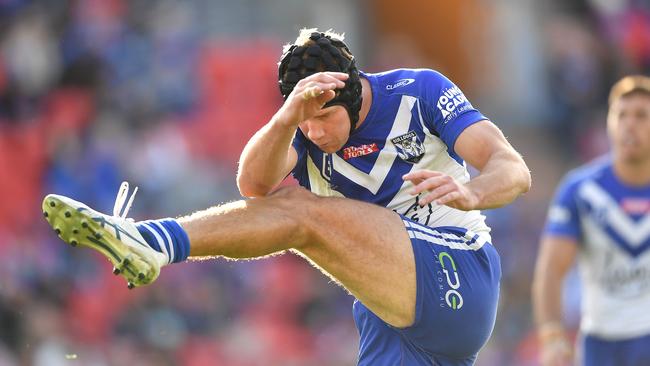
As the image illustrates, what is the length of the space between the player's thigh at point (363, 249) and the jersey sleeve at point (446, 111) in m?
0.47

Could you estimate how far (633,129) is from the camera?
29.9ft

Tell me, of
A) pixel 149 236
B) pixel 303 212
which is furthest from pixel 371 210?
pixel 149 236

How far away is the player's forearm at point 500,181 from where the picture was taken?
585cm

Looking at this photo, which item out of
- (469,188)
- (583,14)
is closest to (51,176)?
(469,188)

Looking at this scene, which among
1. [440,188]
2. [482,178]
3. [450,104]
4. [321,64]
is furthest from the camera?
[450,104]

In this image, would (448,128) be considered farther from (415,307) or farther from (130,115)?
(130,115)

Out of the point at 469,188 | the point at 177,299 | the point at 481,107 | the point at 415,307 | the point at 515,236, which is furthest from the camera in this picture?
the point at 481,107

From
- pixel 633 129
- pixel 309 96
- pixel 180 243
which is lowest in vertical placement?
pixel 633 129

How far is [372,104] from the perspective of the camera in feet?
21.3

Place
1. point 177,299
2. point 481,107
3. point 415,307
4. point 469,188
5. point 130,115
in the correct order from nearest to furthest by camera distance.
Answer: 1. point 469,188
2. point 415,307
3. point 177,299
4. point 130,115
5. point 481,107

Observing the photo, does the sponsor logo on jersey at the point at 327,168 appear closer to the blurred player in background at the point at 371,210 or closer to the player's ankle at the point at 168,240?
the blurred player in background at the point at 371,210

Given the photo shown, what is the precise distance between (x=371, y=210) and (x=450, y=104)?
0.65 m

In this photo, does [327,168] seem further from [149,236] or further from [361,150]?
[149,236]

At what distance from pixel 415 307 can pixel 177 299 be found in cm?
631
